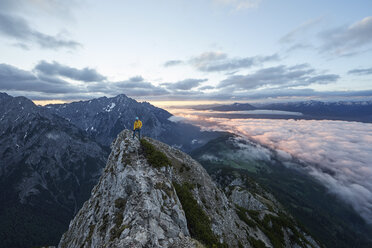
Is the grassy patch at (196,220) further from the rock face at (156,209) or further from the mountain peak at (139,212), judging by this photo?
the mountain peak at (139,212)

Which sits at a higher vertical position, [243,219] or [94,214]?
[94,214]

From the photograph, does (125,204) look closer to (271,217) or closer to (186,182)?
(186,182)

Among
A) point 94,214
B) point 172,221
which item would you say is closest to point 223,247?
point 172,221

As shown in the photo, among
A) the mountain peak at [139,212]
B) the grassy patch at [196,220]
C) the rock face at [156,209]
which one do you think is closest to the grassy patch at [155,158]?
the rock face at [156,209]

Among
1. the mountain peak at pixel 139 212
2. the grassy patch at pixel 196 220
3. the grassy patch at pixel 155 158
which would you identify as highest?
the grassy patch at pixel 155 158

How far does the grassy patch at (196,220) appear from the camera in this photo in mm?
23392

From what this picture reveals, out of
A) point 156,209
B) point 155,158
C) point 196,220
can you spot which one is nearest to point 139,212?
point 156,209

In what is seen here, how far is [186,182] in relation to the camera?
110 ft

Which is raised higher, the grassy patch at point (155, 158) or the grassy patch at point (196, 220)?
the grassy patch at point (155, 158)

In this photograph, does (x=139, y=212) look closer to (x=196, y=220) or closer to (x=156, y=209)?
(x=156, y=209)

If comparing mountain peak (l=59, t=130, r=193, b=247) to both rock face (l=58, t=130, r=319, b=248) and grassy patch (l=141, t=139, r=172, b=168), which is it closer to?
rock face (l=58, t=130, r=319, b=248)

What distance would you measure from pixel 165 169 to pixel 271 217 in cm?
5653

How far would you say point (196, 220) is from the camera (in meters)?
25.4

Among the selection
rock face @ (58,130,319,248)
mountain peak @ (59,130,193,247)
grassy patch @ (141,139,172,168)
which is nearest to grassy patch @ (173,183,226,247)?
rock face @ (58,130,319,248)
